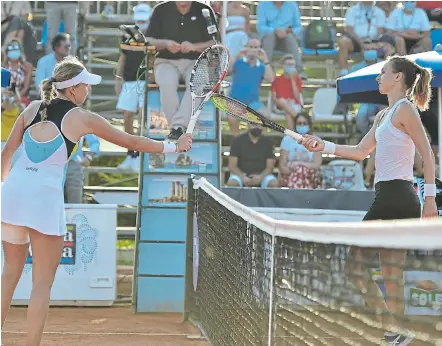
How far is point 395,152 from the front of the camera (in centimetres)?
528

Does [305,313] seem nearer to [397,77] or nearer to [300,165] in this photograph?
[397,77]

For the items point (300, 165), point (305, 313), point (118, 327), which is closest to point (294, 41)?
point (300, 165)

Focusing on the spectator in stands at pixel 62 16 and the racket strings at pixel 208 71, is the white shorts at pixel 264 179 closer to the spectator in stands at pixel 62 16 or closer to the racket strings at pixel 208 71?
the spectator in stands at pixel 62 16

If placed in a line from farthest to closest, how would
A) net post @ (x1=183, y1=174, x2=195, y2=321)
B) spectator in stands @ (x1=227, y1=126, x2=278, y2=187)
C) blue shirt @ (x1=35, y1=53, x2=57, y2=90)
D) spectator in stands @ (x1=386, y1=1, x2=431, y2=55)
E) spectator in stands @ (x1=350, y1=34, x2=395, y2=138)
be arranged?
spectator in stands @ (x1=386, y1=1, x2=431, y2=55), spectator in stands @ (x1=350, y1=34, x2=395, y2=138), blue shirt @ (x1=35, y1=53, x2=57, y2=90), spectator in stands @ (x1=227, y1=126, x2=278, y2=187), net post @ (x1=183, y1=174, x2=195, y2=321)

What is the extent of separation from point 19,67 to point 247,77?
2904 millimetres

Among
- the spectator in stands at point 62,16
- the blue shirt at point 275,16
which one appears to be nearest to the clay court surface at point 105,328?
the spectator in stands at point 62,16

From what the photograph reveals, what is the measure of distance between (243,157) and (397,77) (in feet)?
17.6

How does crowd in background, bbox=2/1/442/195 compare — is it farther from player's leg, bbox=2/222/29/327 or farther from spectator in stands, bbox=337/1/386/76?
player's leg, bbox=2/222/29/327

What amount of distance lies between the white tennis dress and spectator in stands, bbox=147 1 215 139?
140 inches

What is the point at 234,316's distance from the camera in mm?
5434

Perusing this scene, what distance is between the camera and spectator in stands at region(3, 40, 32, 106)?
1167cm

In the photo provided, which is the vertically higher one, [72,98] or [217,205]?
[72,98]

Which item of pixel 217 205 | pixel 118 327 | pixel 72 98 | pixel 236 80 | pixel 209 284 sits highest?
pixel 236 80

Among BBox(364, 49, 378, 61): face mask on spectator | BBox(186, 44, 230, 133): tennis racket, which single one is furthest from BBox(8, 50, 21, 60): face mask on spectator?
BBox(186, 44, 230, 133): tennis racket
